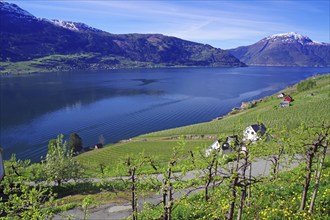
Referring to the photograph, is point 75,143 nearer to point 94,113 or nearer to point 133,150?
point 133,150

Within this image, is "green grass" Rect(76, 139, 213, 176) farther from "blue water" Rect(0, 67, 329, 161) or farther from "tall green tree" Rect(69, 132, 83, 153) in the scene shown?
"blue water" Rect(0, 67, 329, 161)

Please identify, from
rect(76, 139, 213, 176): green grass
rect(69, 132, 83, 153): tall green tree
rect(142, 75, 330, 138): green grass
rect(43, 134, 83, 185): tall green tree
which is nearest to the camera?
rect(43, 134, 83, 185): tall green tree

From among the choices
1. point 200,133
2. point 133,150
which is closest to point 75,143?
point 133,150

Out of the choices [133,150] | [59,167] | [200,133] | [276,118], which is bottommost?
[133,150]

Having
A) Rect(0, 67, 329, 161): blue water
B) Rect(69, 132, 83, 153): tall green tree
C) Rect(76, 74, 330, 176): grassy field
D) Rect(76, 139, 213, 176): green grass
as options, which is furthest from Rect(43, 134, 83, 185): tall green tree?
Rect(0, 67, 329, 161): blue water

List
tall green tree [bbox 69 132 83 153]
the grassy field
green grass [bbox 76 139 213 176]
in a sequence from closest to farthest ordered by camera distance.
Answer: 1. green grass [bbox 76 139 213 176]
2. the grassy field
3. tall green tree [bbox 69 132 83 153]

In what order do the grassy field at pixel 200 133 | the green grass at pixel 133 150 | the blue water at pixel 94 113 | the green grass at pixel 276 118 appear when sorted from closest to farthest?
the green grass at pixel 133 150 < the grassy field at pixel 200 133 < the green grass at pixel 276 118 < the blue water at pixel 94 113

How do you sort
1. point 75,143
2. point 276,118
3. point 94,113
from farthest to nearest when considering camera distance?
point 94,113 < point 276,118 < point 75,143

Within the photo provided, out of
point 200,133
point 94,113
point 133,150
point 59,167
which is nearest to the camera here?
point 59,167

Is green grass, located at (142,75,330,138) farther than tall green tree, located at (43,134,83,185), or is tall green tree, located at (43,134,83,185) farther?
green grass, located at (142,75,330,138)

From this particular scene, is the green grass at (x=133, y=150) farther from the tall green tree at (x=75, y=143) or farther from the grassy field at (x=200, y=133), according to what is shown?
the tall green tree at (x=75, y=143)

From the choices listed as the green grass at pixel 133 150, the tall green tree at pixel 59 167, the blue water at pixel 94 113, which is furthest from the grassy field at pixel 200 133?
the blue water at pixel 94 113

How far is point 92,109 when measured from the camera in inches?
4779

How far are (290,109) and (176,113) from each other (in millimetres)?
39652
